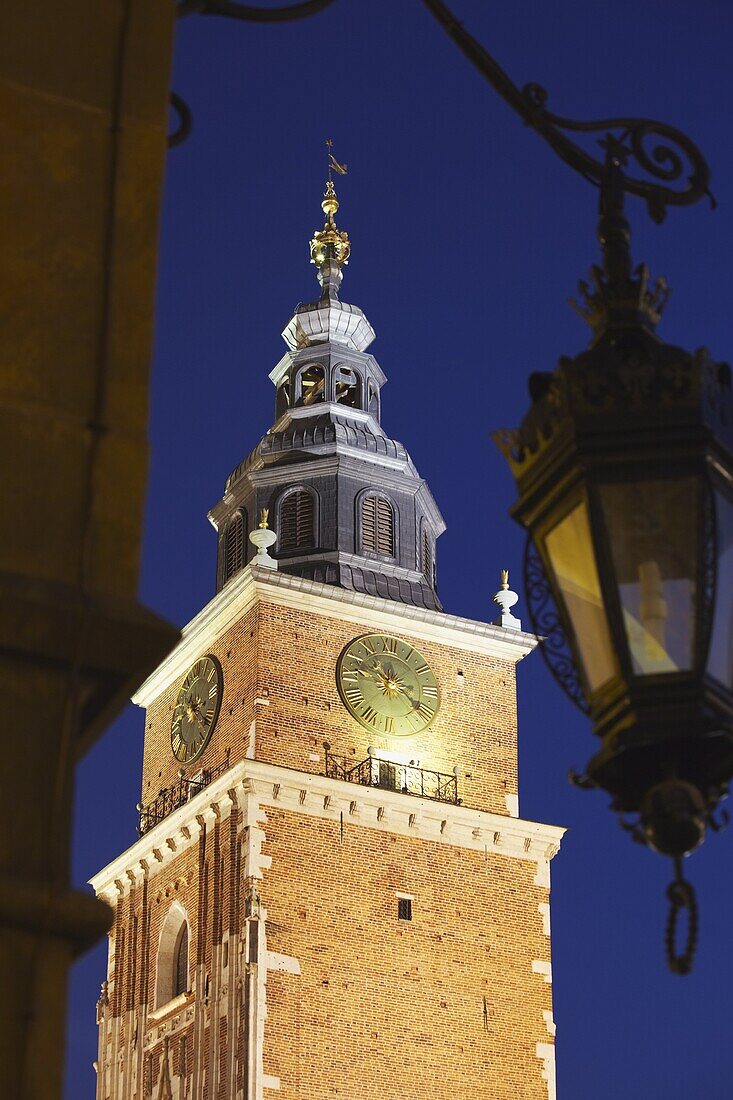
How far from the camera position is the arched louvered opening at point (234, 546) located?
4147 centimetres

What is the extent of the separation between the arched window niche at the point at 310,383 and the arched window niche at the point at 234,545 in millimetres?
3725

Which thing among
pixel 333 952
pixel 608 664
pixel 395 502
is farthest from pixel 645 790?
pixel 395 502

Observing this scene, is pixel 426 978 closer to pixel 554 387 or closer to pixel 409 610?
pixel 409 610

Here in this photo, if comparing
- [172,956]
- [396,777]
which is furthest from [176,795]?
[396,777]

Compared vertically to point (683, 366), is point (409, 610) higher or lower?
higher

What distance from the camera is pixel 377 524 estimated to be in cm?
4106

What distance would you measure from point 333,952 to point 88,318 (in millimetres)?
31926

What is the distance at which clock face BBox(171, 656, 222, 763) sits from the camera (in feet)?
126

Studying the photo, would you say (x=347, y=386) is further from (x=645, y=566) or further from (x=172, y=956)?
(x=645, y=566)

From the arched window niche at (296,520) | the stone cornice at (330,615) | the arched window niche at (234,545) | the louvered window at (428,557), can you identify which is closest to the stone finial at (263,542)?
the stone cornice at (330,615)

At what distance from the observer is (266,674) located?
37.4 m

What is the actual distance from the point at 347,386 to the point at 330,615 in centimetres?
758

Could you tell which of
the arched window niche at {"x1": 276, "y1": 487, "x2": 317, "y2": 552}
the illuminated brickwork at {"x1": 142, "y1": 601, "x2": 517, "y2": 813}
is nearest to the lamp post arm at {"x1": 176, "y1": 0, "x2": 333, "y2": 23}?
the illuminated brickwork at {"x1": 142, "y1": 601, "x2": 517, "y2": 813}

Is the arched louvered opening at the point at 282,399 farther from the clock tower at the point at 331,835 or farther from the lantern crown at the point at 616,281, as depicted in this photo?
the lantern crown at the point at 616,281
